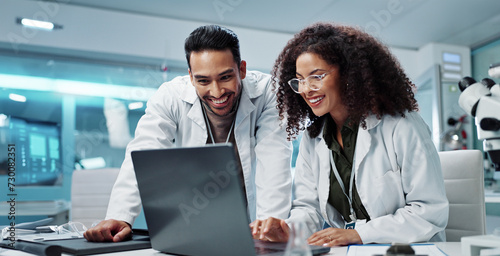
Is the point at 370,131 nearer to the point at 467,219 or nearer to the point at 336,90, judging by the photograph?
the point at 336,90

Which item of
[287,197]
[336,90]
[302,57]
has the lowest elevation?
[287,197]

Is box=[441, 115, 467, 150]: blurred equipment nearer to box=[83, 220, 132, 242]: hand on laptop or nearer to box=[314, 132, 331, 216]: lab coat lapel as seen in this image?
box=[314, 132, 331, 216]: lab coat lapel

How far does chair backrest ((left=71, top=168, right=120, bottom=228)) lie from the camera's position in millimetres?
2719

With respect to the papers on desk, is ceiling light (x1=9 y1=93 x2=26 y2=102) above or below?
above

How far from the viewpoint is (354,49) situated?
156cm

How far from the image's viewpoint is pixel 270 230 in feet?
4.10

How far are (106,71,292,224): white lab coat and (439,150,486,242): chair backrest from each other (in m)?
0.65

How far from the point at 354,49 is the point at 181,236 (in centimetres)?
91

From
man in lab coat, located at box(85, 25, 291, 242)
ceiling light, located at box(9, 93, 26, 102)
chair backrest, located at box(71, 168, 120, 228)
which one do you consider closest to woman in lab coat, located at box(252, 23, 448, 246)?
man in lab coat, located at box(85, 25, 291, 242)

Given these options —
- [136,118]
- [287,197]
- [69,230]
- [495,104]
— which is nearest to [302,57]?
[287,197]

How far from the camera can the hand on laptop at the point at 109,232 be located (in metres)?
1.30

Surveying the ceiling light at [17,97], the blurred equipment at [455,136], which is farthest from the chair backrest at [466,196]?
the ceiling light at [17,97]

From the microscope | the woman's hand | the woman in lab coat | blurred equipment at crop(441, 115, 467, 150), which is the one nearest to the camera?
the microscope

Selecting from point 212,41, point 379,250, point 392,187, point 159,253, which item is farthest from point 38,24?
point 379,250
